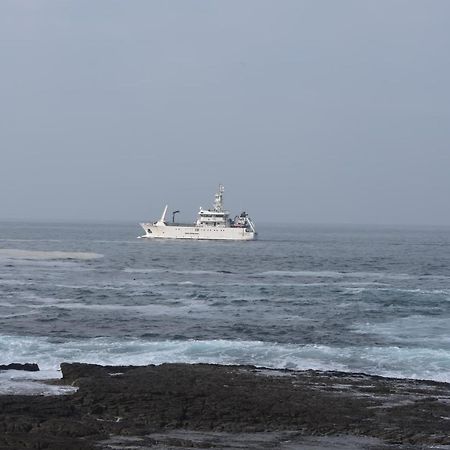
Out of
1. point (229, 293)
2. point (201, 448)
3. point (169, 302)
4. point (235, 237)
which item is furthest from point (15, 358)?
point (235, 237)

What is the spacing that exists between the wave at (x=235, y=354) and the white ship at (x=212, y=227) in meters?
88.9

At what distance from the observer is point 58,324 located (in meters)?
31.4

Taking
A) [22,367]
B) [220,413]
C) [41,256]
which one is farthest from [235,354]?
[41,256]

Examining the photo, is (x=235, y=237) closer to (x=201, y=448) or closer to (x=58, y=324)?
(x=58, y=324)

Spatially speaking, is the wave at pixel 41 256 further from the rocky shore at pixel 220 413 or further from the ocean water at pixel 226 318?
the rocky shore at pixel 220 413

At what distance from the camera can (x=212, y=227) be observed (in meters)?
120

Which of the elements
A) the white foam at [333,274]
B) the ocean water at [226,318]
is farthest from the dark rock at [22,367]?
the white foam at [333,274]

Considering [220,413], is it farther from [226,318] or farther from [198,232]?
[198,232]

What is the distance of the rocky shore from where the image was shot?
46.8 ft

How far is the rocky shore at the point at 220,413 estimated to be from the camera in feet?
46.8

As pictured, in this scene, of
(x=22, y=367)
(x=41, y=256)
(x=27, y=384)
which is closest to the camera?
(x=27, y=384)

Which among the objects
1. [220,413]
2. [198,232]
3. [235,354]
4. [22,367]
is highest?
[198,232]

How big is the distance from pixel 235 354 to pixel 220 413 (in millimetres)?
9493

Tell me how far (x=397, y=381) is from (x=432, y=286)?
30.5 meters
